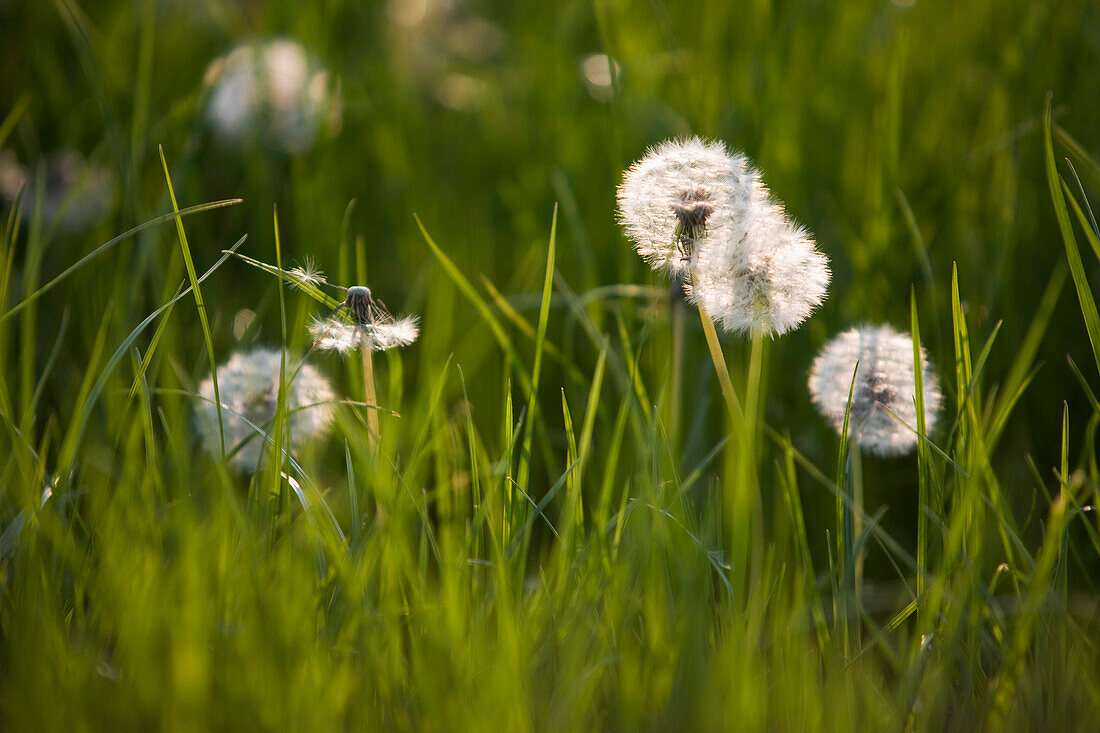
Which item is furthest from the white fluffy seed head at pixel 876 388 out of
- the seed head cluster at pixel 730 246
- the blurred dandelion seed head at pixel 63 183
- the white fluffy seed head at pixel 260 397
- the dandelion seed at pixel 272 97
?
the blurred dandelion seed head at pixel 63 183

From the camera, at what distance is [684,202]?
34.7 inches

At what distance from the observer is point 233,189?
204cm

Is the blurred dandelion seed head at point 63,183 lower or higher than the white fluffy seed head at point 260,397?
higher

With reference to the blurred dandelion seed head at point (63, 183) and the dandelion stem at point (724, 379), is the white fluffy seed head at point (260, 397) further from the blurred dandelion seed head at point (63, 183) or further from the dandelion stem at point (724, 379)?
the blurred dandelion seed head at point (63, 183)

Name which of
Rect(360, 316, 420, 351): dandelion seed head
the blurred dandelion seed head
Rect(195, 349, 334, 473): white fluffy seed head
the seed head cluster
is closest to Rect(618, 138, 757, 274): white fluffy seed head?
the seed head cluster

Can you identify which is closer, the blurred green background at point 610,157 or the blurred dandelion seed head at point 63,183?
the blurred green background at point 610,157

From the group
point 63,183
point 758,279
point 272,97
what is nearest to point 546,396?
point 758,279

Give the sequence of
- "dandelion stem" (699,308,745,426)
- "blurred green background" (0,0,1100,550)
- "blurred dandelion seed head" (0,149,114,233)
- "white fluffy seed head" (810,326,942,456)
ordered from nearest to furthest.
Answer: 1. "dandelion stem" (699,308,745,426)
2. "white fluffy seed head" (810,326,942,456)
3. "blurred green background" (0,0,1100,550)
4. "blurred dandelion seed head" (0,149,114,233)

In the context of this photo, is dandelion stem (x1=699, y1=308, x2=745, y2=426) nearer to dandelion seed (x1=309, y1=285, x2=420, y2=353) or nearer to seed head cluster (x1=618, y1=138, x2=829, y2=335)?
seed head cluster (x1=618, y1=138, x2=829, y2=335)

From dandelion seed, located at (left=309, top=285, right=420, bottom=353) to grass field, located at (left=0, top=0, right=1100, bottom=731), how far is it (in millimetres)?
39

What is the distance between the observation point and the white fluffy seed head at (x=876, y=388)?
41.6 inches

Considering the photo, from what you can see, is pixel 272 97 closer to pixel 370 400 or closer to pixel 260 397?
pixel 260 397

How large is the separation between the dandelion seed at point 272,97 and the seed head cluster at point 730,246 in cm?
125

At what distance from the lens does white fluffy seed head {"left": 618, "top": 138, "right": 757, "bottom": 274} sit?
34.2 inches
